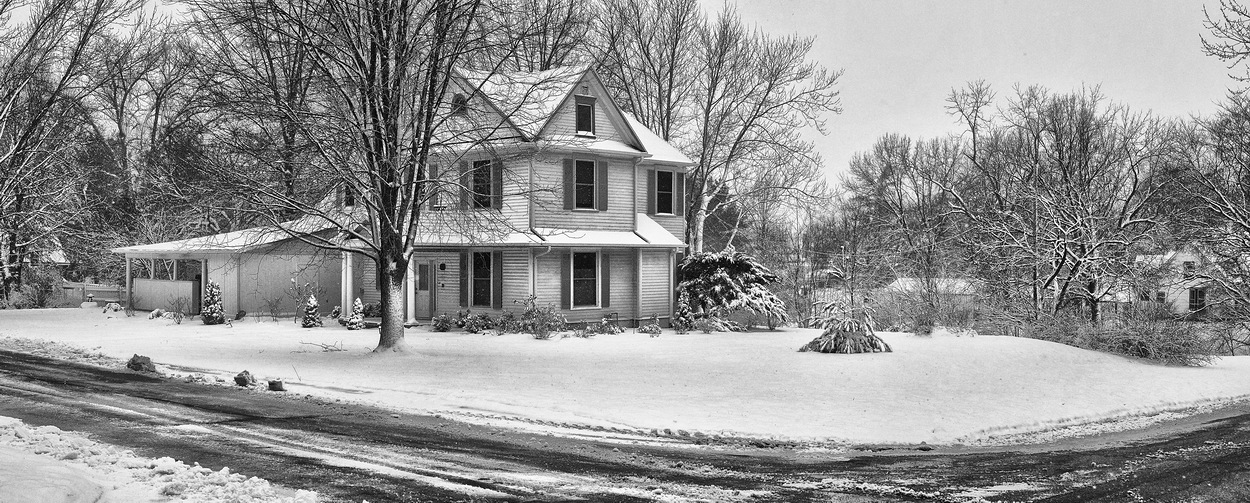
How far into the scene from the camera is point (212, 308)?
2638 cm

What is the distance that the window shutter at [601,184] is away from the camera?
1016 inches

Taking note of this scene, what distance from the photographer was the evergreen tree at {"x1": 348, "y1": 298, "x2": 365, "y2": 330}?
24812 millimetres

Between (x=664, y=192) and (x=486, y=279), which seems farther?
(x=664, y=192)

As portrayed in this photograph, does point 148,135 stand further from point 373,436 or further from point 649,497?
point 649,497

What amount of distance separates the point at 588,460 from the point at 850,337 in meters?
10.2

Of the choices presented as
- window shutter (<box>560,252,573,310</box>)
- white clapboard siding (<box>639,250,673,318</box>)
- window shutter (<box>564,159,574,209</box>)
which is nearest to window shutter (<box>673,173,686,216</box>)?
white clapboard siding (<box>639,250,673,318</box>)

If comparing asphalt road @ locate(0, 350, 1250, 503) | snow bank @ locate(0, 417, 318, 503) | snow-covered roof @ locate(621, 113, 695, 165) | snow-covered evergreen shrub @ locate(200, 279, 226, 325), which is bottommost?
asphalt road @ locate(0, 350, 1250, 503)

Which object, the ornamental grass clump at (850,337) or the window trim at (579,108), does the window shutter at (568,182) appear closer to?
the window trim at (579,108)

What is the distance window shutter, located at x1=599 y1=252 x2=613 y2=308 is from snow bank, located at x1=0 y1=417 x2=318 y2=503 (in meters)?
17.6

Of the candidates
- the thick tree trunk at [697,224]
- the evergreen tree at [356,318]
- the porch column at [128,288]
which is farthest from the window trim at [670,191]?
the porch column at [128,288]

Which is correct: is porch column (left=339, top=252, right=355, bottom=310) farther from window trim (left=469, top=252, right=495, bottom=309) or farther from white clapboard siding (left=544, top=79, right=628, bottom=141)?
white clapboard siding (left=544, top=79, right=628, bottom=141)

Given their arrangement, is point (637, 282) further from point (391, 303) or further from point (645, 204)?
point (391, 303)

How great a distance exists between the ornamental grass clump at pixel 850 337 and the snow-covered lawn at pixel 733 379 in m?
0.65

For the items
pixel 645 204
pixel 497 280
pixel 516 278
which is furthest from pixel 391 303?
pixel 645 204
